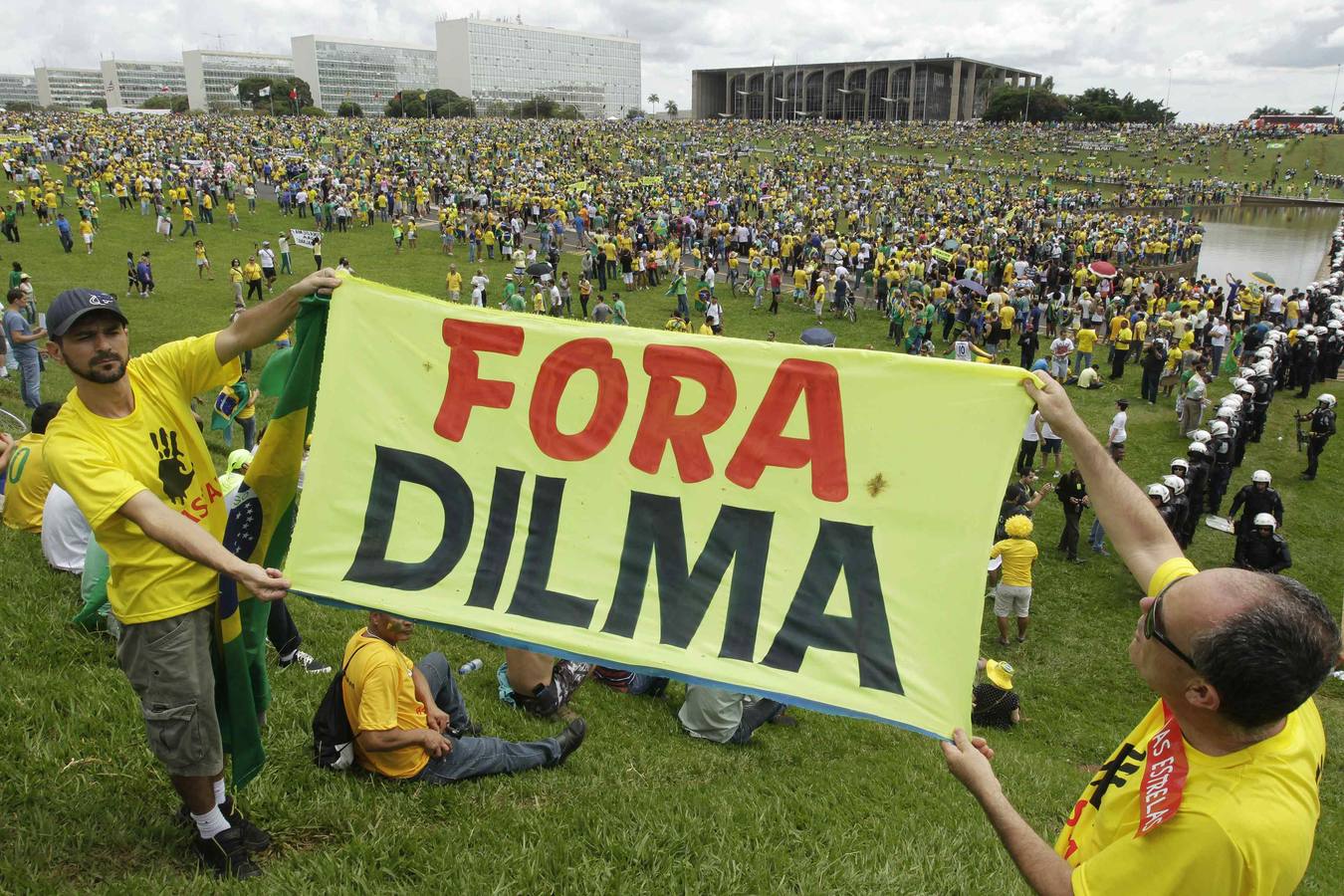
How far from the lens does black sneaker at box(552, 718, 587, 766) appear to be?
4613mm

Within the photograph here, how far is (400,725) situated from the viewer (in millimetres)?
4082

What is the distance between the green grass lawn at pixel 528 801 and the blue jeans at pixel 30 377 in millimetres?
7001

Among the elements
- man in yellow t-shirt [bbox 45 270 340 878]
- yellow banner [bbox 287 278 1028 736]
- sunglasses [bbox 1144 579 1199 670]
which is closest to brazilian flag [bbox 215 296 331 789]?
man in yellow t-shirt [bbox 45 270 340 878]

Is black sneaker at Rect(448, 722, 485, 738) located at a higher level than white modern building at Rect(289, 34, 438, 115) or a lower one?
lower

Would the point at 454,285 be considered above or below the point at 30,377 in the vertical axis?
above

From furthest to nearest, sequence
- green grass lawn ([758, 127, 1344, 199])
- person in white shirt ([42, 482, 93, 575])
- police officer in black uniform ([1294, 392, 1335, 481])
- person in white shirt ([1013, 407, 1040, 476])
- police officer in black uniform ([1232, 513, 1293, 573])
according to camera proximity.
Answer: green grass lawn ([758, 127, 1344, 199]) → police officer in black uniform ([1294, 392, 1335, 481]) → person in white shirt ([1013, 407, 1040, 476]) → police officer in black uniform ([1232, 513, 1293, 573]) → person in white shirt ([42, 482, 93, 575])

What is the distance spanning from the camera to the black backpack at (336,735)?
13.4 feet

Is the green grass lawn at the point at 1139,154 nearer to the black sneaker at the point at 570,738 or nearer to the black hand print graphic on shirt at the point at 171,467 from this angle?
the black sneaker at the point at 570,738

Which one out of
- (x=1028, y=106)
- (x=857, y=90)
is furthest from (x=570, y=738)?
(x=857, y=90)

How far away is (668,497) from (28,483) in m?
5.45

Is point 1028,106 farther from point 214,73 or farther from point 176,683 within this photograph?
point 214,73

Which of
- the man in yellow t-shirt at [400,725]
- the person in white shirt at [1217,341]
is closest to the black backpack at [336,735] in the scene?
the man in yellow t-shirt at [400,725]

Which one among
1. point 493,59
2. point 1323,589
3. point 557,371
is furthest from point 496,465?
point 493,59

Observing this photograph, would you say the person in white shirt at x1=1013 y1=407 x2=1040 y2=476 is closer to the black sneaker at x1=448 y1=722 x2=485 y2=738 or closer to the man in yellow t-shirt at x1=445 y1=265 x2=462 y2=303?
the black sneaker at x1=448 y1=722 x2=485 y2=738
